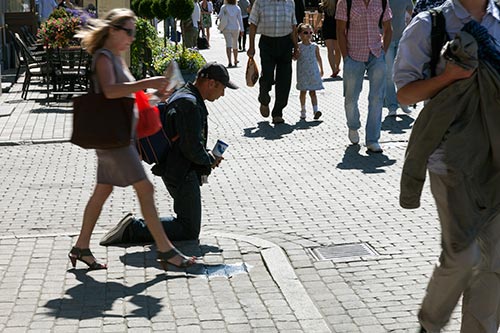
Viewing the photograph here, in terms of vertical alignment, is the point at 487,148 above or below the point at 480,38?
below

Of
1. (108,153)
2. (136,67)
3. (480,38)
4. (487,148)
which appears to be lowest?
(136,67)

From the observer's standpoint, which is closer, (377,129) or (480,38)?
(480,38)

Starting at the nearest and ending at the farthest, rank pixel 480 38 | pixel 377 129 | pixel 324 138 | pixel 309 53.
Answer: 1. pixel 480 38
2. pixel 377 129
3. pixel 324 138
4. pixel 309 53

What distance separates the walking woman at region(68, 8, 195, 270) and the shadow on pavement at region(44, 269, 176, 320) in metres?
0.20

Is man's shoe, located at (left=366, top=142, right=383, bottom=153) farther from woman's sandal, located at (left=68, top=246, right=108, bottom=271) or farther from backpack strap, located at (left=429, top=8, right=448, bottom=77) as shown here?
backpack strap, located at (left=429, top=8, right=448, bottom=77)

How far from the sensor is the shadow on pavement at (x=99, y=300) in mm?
6125

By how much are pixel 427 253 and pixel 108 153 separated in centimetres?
237

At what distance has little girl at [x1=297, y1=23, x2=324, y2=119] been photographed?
14844mm

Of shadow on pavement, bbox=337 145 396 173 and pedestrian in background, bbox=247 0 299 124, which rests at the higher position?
pedestrian in background, bbox=247 0 299 124

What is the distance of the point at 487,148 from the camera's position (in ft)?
16.0

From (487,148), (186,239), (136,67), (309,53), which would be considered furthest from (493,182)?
(136,67)

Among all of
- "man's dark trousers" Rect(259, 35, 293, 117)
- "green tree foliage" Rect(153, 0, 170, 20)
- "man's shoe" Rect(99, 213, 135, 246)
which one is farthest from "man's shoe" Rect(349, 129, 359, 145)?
"green tree foliage" Rect(153, 0, 170, 20)

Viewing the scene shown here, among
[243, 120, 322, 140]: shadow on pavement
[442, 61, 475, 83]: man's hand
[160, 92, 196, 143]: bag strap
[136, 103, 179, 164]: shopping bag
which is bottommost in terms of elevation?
[243, 120, 322, 140]: shadow on pavement

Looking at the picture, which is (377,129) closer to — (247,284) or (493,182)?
(247,284)
